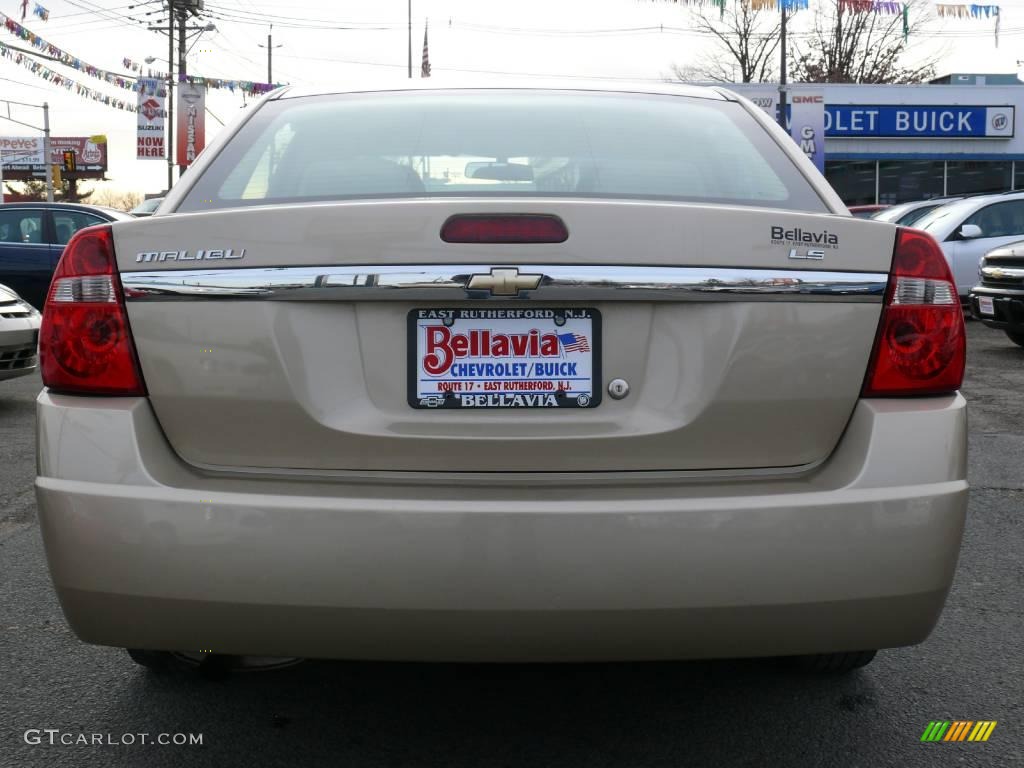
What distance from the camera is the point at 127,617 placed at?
2.19 m

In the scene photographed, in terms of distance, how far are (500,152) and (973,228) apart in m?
12.0

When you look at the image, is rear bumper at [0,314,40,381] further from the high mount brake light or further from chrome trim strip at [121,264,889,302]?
the high mount brake light

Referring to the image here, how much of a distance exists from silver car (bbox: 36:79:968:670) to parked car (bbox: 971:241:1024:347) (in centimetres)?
878

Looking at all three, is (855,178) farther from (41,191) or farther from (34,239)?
(41,191)

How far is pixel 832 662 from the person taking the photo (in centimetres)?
291

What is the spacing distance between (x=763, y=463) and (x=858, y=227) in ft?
1.72

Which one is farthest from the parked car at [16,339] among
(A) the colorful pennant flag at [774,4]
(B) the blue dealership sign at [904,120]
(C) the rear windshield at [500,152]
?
(B) the blue dealership sign at [904,120]

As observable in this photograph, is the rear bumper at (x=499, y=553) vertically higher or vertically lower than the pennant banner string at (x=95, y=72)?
lower

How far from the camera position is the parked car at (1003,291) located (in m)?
10.2

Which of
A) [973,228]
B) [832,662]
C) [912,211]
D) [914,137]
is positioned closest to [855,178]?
[914,137]

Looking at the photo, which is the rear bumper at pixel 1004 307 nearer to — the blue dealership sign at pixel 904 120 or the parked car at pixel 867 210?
the parked car at pixel 867 210

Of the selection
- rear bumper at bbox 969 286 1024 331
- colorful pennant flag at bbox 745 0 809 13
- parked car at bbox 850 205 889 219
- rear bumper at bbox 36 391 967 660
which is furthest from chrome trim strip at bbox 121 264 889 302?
colorful pennant flag at bbox 745 0 809 13

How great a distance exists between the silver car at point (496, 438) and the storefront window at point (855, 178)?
114 ft

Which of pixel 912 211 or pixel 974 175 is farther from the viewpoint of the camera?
pixel 974 175
